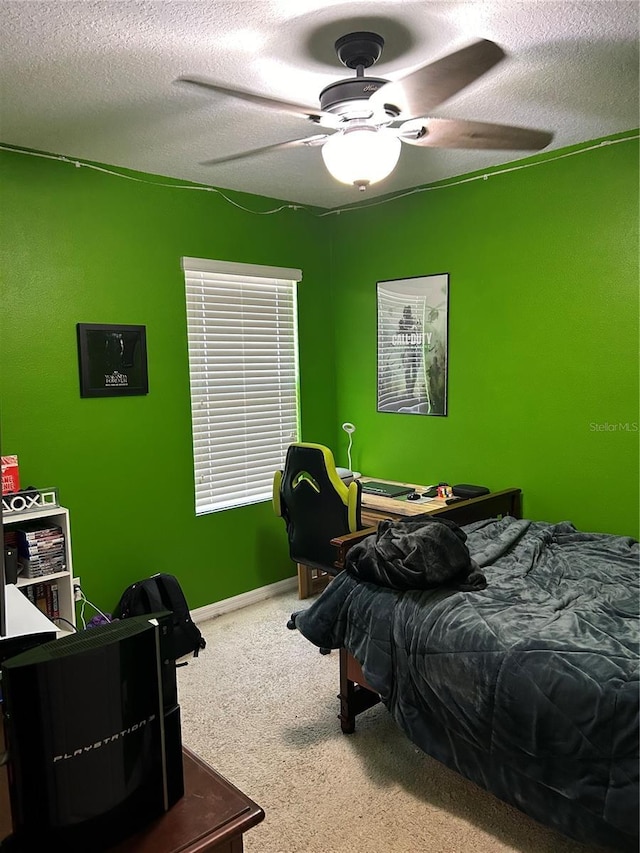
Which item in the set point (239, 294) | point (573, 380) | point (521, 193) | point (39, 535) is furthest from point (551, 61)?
point (39, 535)

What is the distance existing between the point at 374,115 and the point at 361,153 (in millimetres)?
142

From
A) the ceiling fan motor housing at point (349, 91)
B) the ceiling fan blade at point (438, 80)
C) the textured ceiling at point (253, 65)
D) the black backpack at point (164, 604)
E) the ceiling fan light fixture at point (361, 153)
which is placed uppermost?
the textured ceiling at point (253, 65)

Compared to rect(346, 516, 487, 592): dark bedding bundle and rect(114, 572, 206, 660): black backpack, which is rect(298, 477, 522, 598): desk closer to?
rect(346, 516, 487, 592): dark bedding bundle

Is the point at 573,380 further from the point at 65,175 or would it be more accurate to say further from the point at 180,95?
the point at 65,175

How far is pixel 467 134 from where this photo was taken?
231 cm

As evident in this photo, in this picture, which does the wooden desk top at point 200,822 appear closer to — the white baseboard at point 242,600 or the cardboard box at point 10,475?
the cardboard box at point 10,475

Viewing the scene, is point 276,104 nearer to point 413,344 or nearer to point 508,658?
point 508,658

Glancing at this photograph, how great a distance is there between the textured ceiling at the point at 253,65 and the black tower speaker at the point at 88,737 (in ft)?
5.82

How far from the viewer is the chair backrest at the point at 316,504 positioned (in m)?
3.20

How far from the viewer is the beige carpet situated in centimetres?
206

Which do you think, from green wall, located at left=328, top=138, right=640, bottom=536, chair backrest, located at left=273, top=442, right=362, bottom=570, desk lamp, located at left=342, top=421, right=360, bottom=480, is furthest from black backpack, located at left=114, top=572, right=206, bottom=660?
green wall, located at left=328, top=138, right=640, bottom=536

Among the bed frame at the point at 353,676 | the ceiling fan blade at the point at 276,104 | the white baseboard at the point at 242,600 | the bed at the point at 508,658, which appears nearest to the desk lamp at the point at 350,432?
the white baseboard at the point at 242,600

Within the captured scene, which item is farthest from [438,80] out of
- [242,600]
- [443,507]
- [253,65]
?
[242,600]

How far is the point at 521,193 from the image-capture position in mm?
3389
